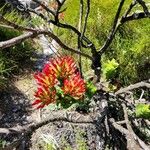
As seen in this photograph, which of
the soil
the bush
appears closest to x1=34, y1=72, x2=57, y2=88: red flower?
the soil

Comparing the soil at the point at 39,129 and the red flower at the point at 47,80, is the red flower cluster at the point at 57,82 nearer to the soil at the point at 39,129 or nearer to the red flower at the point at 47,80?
the red flower at the point at 47,80

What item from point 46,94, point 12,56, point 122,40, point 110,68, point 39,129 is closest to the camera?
point 46,94

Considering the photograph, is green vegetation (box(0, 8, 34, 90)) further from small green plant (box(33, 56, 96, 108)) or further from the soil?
small green plant (box(33, 56, 96, 108))

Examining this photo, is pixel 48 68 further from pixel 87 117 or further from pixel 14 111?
pixel 14 111

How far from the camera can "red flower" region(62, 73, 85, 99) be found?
1.94 m

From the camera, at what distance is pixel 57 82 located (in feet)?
A: 6.47

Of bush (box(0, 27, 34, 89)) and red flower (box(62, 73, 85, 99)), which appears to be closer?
red flower (box(62, 73, 85, 99))

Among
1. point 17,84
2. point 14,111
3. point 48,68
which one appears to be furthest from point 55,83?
point 17,84

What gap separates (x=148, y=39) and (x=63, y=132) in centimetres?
84

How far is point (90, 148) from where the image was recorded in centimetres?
243

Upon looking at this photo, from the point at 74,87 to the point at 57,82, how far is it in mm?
78

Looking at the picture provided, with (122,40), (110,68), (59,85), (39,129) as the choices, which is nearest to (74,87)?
(59,85)

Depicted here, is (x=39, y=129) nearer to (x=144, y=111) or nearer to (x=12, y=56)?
(x=144, y=111)

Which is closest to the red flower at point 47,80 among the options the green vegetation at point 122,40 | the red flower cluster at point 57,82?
the red flower cluster at point 57,82
